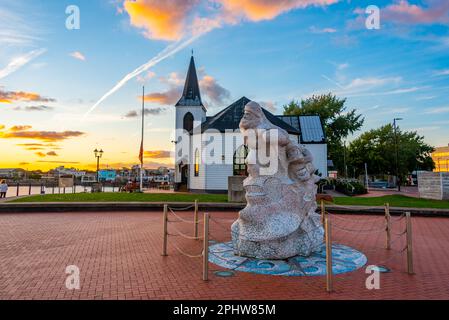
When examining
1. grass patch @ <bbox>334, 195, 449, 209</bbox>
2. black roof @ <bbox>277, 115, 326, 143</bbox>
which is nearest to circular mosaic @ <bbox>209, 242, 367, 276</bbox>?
grass patch @ <bbox>334, 195, 449, 209</bbox>

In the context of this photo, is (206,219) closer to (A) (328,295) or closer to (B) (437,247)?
(A) (328,295)

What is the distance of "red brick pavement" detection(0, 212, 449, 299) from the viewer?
16.8 ft

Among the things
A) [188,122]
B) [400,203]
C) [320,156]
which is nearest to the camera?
[400,203]

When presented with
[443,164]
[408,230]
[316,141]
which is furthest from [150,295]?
[443,164]

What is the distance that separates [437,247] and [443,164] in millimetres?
129362

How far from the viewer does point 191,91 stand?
41500 millimetres

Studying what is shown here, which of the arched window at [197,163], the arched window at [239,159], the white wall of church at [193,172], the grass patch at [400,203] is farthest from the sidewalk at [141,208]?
the arched window at [197,163]

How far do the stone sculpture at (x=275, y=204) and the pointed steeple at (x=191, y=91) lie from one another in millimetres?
33920

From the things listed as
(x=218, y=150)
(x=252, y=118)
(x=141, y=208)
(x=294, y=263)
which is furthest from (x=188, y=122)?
(x=294, y=263)

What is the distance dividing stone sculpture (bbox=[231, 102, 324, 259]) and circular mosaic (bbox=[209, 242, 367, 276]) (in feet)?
0.60

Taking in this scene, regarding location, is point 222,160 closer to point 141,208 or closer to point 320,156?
point 320,156

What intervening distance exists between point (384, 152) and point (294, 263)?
59264 millimetres

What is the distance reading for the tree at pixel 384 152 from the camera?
57000 millimetres

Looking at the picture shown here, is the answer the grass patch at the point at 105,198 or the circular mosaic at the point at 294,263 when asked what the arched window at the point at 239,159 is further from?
the circular mosaic at the point at 294,263
